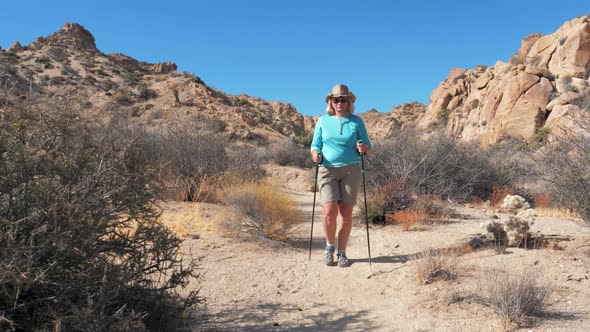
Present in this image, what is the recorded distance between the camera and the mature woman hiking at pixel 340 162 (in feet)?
16.3

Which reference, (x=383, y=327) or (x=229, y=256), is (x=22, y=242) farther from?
(x=229, y=256)

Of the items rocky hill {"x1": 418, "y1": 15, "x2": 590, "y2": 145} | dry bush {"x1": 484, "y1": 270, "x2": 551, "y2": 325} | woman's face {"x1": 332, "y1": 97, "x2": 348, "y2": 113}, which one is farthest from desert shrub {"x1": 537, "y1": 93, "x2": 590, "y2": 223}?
rocky hill {"x1": 418, "y1": 15, "x2": 590, "y2": 145}

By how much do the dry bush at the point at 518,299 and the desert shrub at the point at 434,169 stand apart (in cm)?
453

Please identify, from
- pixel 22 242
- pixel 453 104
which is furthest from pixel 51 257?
pixel 453 104

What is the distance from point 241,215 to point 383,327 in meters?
3.47

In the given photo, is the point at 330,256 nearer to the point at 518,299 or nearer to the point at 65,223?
the point at 518,299

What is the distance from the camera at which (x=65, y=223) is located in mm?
2512

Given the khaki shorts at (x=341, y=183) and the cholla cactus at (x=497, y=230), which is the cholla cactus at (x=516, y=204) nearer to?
the cholla cactus at (x=497, y=230)

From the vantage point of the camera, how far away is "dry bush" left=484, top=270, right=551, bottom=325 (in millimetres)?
3361

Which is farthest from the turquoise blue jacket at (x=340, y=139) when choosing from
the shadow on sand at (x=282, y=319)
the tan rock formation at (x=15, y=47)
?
the tan rock formation at (x=15, y=47)

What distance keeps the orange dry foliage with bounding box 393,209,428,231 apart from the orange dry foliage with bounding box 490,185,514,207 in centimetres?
359

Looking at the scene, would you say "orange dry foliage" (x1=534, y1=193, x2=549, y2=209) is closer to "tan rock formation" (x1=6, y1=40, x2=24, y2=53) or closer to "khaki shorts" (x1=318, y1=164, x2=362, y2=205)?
"khaki shorts" (x1=318, y1=164, x2=362, y2=205)

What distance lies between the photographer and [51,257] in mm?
2428

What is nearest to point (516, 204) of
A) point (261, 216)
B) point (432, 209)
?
point (432, 209)
